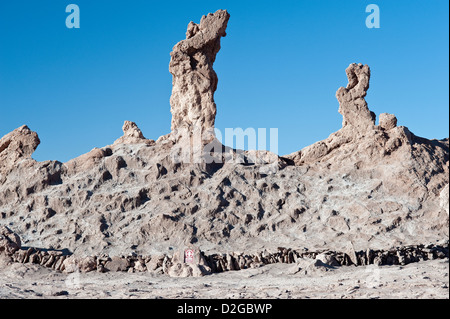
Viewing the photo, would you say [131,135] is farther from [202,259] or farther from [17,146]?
[202,259]

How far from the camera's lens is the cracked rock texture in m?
20.4

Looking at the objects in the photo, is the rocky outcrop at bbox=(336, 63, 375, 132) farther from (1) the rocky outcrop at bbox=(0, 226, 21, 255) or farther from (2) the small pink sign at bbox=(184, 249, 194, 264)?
(1) the rocky outcrop at bbox=(0, 226, 21, 255)

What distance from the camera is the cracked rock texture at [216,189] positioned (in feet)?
66.9

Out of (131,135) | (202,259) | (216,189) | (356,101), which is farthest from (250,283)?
(131,135)

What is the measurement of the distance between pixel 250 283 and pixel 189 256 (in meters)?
2.86

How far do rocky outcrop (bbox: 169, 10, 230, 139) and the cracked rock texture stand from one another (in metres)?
0.04

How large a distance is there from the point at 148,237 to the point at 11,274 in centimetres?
499

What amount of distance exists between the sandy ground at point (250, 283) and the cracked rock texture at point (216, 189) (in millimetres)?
2919

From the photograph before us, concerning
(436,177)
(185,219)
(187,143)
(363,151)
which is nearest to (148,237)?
(185,219)

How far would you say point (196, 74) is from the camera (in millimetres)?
25109

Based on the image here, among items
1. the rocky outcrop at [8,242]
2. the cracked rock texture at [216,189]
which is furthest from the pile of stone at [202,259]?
the cracked rock texture at [216,189]

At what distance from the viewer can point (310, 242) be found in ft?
66.2

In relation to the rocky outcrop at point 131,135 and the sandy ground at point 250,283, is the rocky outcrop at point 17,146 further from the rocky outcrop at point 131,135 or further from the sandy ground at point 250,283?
the sandy ground at point 250,283
